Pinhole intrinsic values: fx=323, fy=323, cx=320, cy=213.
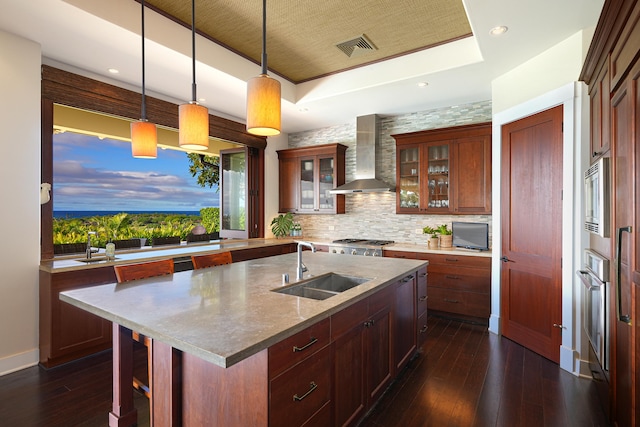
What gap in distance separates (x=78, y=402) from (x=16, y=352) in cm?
104

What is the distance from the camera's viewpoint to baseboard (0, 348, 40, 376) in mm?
2752

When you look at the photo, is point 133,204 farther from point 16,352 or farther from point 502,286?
point 502,286

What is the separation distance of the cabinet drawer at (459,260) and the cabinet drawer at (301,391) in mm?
2927

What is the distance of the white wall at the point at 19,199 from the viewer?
110 inches

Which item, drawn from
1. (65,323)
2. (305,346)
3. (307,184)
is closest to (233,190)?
(307,184)

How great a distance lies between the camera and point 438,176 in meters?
4.61

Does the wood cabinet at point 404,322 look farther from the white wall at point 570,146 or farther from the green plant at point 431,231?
the green plant at point 431,231

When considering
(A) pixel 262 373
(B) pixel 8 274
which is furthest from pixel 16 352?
(A) pixel 262 373

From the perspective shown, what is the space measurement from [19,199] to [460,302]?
15.6 feet

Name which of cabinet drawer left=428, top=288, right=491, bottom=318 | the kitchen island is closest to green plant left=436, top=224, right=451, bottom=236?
cabinet drawer left=428, top=288, right=491, bottom=318

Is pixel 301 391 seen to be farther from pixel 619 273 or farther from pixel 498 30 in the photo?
pixel 498 30

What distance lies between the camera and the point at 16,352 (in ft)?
9.30

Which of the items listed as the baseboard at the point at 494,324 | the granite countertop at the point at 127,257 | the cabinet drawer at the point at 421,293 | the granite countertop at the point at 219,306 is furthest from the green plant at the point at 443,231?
the granite countertop at the point at 127,257

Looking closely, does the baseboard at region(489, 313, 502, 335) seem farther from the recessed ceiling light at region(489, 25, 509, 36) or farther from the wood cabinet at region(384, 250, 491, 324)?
the recessed ceiling light at region(489, 25, 509, 36)
